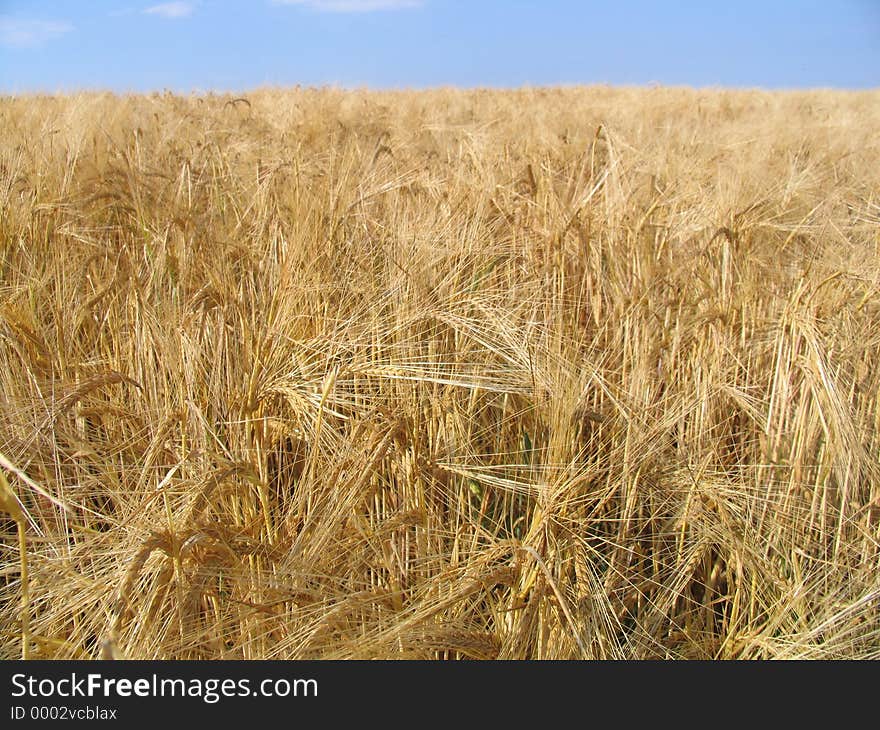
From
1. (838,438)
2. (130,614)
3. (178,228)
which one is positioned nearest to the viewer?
(130,614)

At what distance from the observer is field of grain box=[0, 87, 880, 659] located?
40.2 inches

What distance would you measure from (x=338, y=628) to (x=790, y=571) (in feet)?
2.73

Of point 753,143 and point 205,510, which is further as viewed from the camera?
point 753,143

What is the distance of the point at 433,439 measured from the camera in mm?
1304

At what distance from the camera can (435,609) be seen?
3.14 feet

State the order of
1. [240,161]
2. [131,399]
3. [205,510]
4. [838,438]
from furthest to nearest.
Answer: [240,161] → [131,399] → [838,438] → [205,510]

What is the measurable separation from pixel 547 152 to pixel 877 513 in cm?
230

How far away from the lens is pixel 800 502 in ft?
4.24

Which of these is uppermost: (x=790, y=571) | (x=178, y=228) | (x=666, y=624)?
(x=178, y=228)

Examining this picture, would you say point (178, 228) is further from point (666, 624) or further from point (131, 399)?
point (666, 624)

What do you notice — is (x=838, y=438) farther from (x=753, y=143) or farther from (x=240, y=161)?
(x=753, y=143)

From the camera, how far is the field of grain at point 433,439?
102 centimetres

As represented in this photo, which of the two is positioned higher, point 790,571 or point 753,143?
point 753,143

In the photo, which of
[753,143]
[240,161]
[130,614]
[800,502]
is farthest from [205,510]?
[753,143]
